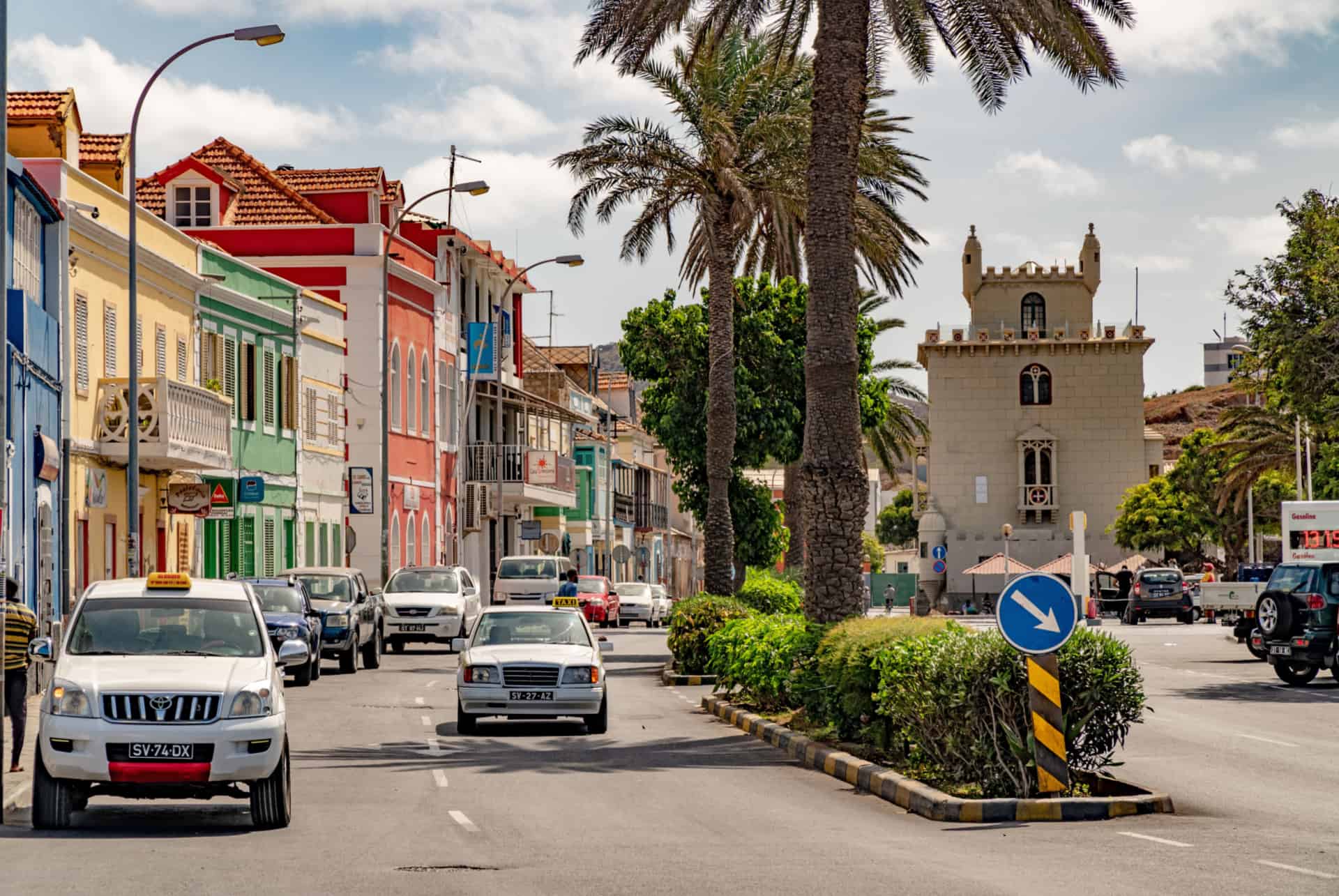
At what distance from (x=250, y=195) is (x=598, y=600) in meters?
16.6

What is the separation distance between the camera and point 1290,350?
32.7 m

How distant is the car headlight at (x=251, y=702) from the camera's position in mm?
13555

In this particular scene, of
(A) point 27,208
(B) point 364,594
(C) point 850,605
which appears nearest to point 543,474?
(B) point 364,594

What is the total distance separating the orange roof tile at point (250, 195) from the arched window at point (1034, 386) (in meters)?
57.6

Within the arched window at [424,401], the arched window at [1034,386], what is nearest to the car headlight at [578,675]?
the arched window at [424,401]

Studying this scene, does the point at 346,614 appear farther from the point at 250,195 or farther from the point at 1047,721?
the point at 250,195

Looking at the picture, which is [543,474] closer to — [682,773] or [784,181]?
[784,181]

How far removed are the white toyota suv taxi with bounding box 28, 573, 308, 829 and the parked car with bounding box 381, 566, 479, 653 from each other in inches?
1081

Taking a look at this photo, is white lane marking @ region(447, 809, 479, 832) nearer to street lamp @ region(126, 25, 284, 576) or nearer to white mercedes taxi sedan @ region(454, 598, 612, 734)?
white mercedes taxi sedan @ region(454, 598, 612, 734)

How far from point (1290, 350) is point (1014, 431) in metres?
77.2

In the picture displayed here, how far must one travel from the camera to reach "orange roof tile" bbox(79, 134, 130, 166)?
1582 inches

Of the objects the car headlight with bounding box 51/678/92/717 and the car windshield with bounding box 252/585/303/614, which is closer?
the car headlight with bounding box 51/678/92/717

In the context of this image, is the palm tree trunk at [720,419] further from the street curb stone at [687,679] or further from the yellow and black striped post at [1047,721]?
the yellow and black striped post at [1047,721]

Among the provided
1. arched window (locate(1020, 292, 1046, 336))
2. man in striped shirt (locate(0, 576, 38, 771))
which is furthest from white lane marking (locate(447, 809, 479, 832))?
arched window (locate(1020, 292, 1046, 336))
